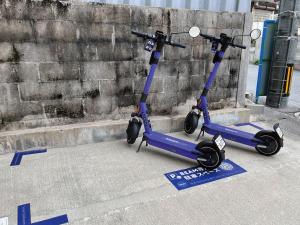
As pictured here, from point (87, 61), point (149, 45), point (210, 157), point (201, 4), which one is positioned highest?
point (201, 4)

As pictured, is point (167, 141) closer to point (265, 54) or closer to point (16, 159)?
point (16, 159)

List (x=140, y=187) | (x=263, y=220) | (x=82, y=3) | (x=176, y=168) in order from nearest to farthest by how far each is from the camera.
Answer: (x=263, y=220) < (x=140, y=187) < (x=176, y=168) < (x=82, y=3)

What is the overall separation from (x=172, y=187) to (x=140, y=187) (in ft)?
1.12

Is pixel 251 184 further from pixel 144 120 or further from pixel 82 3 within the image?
pixel 82 3

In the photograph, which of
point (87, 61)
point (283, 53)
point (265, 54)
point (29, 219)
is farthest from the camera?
point (265, 54)

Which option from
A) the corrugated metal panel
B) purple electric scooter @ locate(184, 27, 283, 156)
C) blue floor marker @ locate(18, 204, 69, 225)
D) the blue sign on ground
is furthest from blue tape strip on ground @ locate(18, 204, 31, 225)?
the corrugated metal panel

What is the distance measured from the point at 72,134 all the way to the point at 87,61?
106 centimetres

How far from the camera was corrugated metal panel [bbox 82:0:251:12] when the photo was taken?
376 centimetres

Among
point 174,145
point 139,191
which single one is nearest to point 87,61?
point 174,145

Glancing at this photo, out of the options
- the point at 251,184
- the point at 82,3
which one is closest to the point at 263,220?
the point at 251,184

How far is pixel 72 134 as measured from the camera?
11.5 feet

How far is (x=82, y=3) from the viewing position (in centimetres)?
325

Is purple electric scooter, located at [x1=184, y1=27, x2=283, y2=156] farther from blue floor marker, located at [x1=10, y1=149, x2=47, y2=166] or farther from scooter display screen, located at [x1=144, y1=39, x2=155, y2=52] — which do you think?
blue floor marker, located at [x1=10, y1=149, x2=47, y2=166]

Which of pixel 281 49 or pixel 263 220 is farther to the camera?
pixel 281 49
